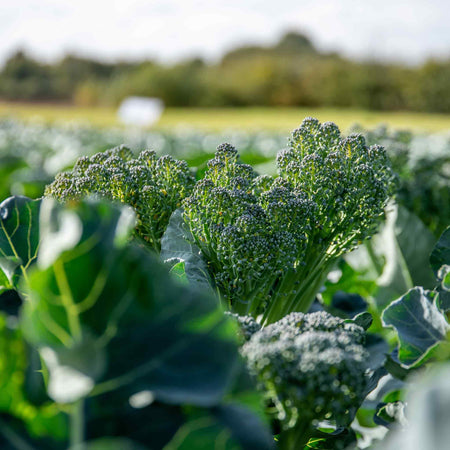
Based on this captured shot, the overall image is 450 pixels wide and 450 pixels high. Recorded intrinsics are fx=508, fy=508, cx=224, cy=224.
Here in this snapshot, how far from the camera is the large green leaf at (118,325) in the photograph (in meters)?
0.43

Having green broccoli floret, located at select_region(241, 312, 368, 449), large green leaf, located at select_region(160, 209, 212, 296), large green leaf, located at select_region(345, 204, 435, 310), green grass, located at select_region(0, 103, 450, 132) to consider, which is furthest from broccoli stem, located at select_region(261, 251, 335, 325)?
green grass, located at select_region(0, 103, 450, 132)

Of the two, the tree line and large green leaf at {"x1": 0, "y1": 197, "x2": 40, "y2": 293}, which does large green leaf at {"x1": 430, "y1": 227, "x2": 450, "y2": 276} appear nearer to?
large green leaf at {"x1": 0, "y1": 197, "x2": 40, "y2": 293}

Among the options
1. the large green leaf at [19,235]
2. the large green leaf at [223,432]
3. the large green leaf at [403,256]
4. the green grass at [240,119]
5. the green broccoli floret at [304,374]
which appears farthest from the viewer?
the green grass at [240,119]

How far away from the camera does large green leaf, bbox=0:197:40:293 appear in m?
0.71

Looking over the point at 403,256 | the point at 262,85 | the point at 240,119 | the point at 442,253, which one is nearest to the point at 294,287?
the point at 442,253

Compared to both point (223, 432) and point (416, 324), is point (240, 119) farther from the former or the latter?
point (223, 432)

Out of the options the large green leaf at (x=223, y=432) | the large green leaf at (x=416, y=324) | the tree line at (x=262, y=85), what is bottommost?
the large green leaf at (x=416, y=324)

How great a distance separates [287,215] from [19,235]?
39 centimetres

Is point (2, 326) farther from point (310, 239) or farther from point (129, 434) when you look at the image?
point (310, 239)

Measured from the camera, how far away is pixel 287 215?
2.54 feet

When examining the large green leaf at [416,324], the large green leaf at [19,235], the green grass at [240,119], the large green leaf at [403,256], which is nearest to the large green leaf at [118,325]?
the large green leaf at [19,235]

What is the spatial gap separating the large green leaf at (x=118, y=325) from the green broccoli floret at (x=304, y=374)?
108mm

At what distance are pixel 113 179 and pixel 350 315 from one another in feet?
1.95

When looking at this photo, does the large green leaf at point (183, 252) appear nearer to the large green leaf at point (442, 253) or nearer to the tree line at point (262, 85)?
the large green leaf at point (442, 253)
